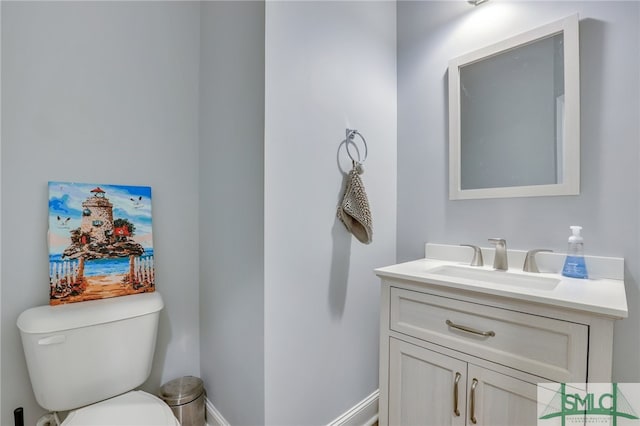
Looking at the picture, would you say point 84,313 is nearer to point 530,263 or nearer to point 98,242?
point 98,242

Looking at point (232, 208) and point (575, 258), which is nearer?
point (575, 258)

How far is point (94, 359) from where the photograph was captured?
3.68ft

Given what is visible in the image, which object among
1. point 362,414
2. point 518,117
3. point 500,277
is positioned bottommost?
point 362,414

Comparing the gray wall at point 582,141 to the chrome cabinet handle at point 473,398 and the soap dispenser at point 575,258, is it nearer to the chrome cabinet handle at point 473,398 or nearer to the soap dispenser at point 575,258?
the soap dispenser at point 575,258

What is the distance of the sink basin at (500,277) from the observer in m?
1.12

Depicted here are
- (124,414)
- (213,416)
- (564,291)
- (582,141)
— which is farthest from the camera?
(213,416)

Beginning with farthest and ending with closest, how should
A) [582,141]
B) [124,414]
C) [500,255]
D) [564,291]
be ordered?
[500,255], [582,141], [124,414], [564,291]

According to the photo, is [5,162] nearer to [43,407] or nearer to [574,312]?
[43,407]

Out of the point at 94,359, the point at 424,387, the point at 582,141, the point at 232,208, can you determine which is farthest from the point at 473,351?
the point at 94,359

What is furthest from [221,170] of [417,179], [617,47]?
[617,47]

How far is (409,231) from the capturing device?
1678 millimetres

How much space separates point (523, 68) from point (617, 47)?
29 centimetres

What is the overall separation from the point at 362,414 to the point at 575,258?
119 cm

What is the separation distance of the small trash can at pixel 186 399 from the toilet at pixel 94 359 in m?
0.18
